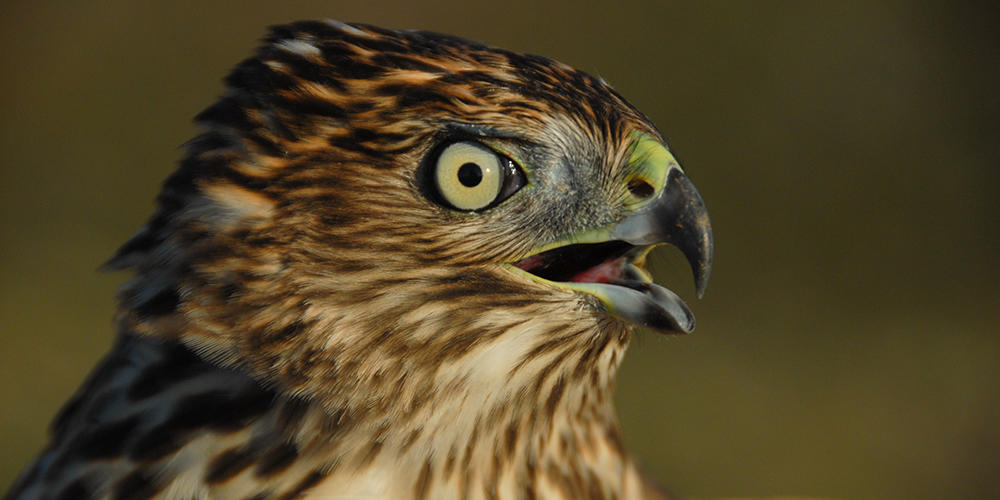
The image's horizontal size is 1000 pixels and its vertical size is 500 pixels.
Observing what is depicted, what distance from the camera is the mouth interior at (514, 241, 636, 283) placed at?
5.81ft

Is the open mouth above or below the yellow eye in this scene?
below

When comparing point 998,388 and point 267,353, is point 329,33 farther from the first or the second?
point 998,388

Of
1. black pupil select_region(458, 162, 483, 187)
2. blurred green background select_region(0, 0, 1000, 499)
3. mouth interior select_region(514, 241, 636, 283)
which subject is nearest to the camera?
black pupil select_region(458, 162, 483, 187)

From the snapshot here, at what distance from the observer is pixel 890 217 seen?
747 cm

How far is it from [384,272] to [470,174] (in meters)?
→ 0.22

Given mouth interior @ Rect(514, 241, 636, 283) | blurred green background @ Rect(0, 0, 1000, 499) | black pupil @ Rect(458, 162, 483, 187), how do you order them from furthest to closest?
blurred green background @ Rect(0, 0, 1000, 499) → mouth interior @ Rect(514, 241, 636, 283) → black pupil @ Rect(458, 162, 483, 187)

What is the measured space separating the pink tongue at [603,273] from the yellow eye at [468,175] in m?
0.24

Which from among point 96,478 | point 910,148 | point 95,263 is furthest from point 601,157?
point 910,148

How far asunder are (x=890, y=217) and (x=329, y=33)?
6.48 metres

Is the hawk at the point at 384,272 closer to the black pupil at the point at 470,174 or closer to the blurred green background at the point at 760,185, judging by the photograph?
the black pupil at the point at 470,174

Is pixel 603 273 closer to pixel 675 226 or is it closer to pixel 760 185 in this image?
pixel 675 226

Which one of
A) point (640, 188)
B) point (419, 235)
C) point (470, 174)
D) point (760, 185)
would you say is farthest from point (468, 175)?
point (760, 185)

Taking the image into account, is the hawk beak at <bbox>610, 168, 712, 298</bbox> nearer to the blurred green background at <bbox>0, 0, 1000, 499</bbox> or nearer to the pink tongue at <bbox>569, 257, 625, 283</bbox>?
the pink tongue at <bbox>569, 257, 625, 283</bbox>

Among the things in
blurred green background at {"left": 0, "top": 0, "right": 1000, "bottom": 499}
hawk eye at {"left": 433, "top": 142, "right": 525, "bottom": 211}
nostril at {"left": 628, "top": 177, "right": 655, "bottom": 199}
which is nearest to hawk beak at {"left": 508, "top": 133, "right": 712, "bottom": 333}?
nostril at {"left": 628, "top": 177, "right": 655, "bottom": 199}
